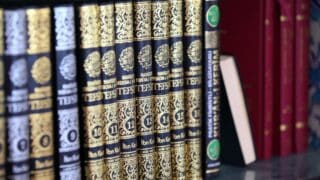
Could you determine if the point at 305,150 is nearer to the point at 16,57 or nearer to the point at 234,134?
the point at 234,134

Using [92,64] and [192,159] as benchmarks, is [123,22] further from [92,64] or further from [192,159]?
[192,159]

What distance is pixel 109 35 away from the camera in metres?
0.91

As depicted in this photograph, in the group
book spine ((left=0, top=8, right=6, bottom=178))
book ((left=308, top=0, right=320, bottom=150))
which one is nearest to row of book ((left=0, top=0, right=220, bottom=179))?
book spine ((left=0, top=8, right=6, bottom=178))

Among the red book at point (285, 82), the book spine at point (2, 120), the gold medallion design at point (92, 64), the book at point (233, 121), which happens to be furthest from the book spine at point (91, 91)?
the red book at point (285, 82)

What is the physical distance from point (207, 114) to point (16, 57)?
0.32m

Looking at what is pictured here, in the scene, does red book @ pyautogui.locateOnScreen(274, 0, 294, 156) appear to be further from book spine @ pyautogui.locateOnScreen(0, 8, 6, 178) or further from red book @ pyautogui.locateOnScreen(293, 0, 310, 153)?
book spine @ pyautogui.locateOnScreen(0, 8, 6, 178)

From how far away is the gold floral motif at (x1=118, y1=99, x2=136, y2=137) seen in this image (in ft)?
3.09

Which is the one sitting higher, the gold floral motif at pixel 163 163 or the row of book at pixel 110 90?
the row of book at pixel 110 90

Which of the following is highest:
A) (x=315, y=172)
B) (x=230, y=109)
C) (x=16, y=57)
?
(x=16, y=57)

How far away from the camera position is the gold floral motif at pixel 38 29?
2.78 feet

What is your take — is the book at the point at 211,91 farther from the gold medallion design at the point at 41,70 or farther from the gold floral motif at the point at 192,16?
the gold medallion design at the point at 41,70

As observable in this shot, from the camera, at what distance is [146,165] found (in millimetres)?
977

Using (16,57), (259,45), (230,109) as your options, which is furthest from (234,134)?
(16,57)

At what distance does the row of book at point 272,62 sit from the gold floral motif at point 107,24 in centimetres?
29
